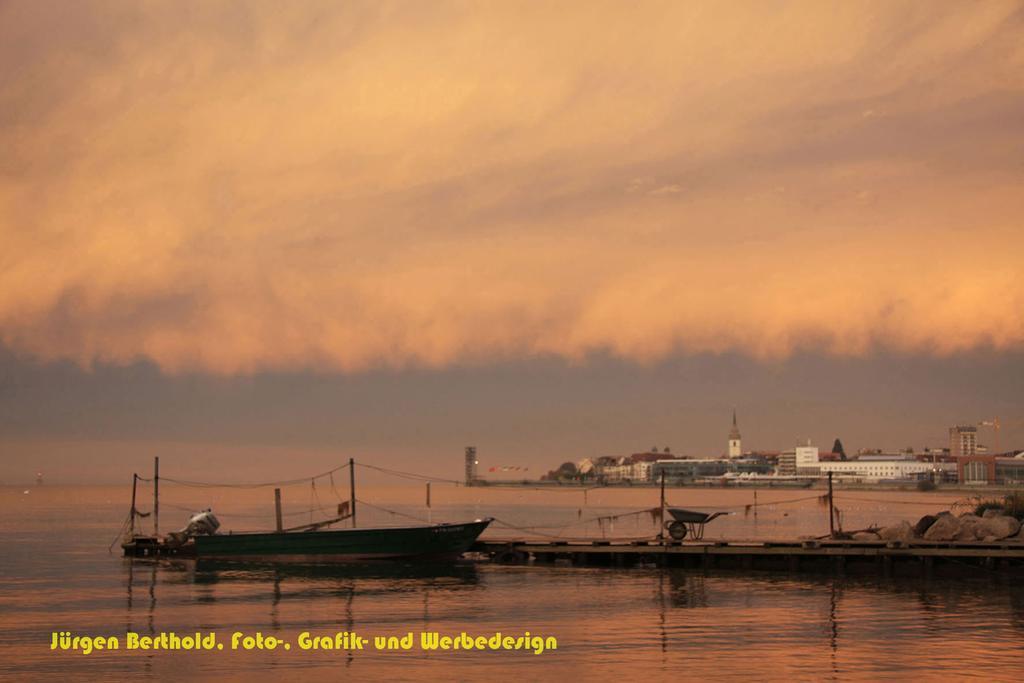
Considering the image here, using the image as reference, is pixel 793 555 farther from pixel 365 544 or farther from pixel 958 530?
pixel 365 544

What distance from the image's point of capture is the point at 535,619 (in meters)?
40.3

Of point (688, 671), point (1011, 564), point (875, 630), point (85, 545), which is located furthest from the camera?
point (85, 545)

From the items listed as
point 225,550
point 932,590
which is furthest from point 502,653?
point 225,550

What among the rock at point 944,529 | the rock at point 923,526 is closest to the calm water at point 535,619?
the rock at point 944,529

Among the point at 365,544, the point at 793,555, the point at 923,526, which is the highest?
the point at 923,526

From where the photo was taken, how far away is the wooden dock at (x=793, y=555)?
51062 millimetres

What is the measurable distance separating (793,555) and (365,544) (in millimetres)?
22782

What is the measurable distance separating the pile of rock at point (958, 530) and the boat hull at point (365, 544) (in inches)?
821

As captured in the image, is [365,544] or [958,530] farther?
[365,544]

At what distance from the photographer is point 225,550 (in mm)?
64188

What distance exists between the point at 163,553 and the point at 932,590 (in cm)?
4384

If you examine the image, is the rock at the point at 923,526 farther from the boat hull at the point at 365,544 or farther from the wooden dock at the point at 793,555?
the boat hull at the point at 365,544

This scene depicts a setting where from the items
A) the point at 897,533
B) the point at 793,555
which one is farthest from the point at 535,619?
the point at 897,533

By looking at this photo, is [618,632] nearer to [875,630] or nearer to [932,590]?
[875,630]
